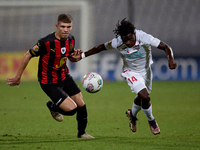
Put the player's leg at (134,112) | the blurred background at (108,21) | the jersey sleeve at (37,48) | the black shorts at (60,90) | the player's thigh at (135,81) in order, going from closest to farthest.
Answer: the jersey sleeve at (37,48), the black shorts at (60,90), the player's thigh at (135,81), the player's leg at (134,112), the blurred background at (108,21)

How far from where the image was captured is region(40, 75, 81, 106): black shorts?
6.00 meters

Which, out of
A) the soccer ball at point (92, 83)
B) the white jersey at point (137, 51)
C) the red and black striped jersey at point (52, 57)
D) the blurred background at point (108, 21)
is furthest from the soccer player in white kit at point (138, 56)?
the blurred background at point (108, 21)

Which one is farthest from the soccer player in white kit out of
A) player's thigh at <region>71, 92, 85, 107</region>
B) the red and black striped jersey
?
player's thigh at <region>71, 92, 85, 107</region>

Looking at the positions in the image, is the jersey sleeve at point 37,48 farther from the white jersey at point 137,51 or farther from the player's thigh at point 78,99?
the white jersey at point 137,51

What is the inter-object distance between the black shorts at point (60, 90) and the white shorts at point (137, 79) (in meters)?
0.91

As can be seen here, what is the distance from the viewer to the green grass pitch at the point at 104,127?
5598 millimetres

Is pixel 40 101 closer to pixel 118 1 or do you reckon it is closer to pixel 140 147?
pixel 140 147

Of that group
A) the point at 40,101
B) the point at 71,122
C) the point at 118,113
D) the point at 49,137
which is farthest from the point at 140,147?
the point at 40,101

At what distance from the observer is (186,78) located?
1970cm

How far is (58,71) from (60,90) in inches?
13.1

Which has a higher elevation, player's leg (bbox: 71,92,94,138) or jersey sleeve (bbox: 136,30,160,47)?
jersey sleeve (bbox: 136,30,160,47)

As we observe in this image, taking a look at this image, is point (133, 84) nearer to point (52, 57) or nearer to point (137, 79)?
point (137, 79)

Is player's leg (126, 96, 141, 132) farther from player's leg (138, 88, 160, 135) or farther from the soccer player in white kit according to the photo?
player's leg (138, 88, 160, 135)

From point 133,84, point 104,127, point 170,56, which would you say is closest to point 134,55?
point 133,84
